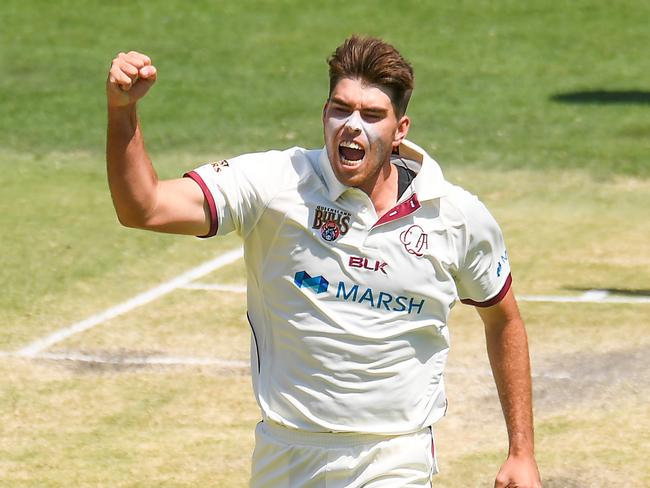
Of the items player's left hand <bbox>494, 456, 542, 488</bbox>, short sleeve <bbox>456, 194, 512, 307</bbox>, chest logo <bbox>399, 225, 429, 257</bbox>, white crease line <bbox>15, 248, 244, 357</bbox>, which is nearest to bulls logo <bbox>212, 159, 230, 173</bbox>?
chest logo <bbox>399, 225, 429, 257</bbox>

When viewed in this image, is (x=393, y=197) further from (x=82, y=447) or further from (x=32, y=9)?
(x=32, y=9)

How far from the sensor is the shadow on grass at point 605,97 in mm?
19734

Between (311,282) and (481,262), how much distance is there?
76 centimetres

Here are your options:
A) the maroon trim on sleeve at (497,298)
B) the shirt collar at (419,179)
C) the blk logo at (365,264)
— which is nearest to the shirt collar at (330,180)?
the shirt collar at (419,179)

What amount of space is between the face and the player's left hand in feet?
4.20

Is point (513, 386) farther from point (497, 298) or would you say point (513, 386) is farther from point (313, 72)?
point (313, 72)

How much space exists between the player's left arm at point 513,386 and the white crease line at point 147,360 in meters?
4.74

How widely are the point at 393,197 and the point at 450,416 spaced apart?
13.7 feet

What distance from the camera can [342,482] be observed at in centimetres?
561

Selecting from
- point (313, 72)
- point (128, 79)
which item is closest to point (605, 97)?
point (313, 72)

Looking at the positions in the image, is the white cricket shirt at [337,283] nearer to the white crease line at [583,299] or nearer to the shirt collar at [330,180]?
the shirt collar at [330,180]

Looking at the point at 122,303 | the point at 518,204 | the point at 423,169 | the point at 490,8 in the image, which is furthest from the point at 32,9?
the point at 423,169

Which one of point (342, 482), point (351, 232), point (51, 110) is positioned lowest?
point (51, 110)

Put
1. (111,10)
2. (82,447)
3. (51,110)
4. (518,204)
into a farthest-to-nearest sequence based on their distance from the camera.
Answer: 1. (111,10)
2. (51,110)
3. (518,204)
4. (82,447)
